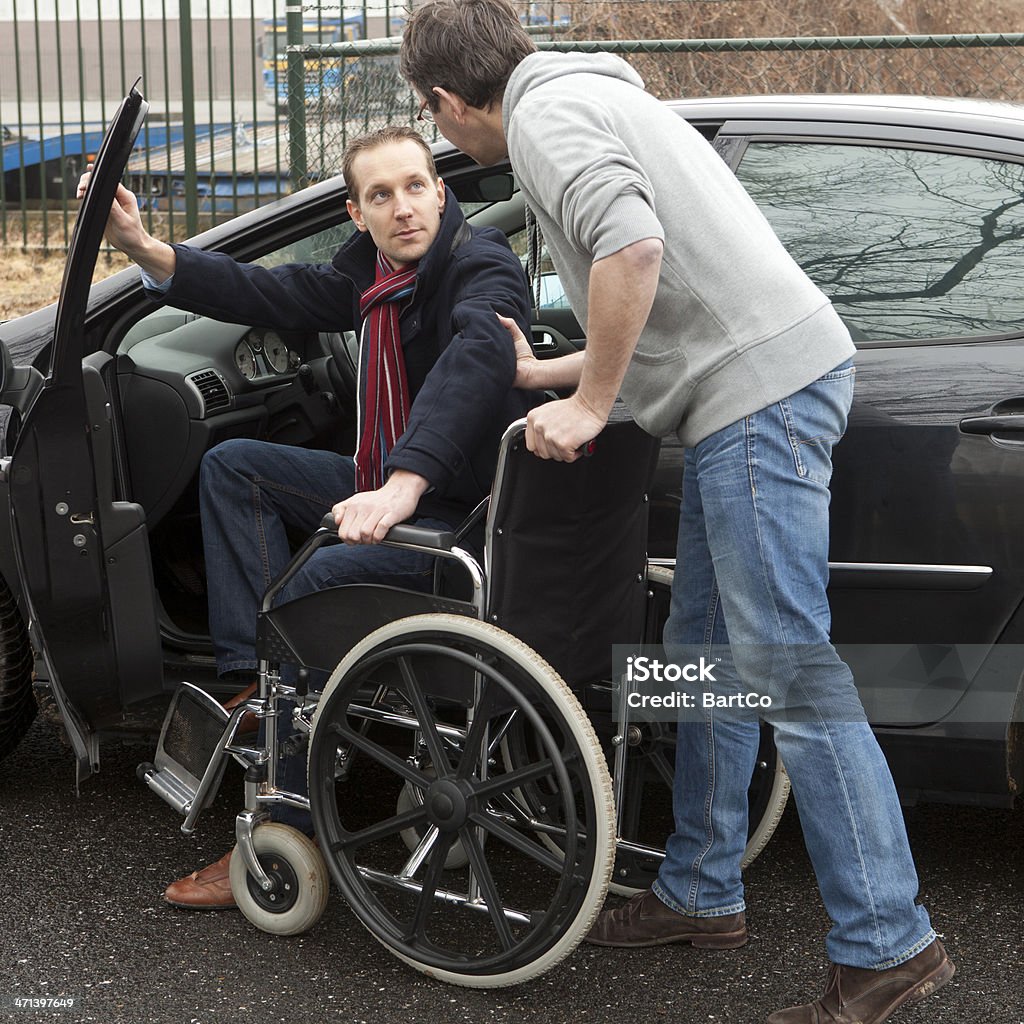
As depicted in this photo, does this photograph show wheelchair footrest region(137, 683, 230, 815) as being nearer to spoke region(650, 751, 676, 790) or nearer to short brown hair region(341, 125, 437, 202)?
spoke region(650, 751, 676, 790)

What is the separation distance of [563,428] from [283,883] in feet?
3.55

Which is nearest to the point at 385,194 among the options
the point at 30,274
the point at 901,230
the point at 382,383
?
the point at 382,383

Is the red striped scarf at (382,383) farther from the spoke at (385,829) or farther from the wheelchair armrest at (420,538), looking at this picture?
the spoke at (385,829)

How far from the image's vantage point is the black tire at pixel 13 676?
122 inches

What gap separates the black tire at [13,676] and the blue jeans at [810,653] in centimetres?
164

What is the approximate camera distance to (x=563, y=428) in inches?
87.7

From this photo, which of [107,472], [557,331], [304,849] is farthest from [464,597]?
[557,331]

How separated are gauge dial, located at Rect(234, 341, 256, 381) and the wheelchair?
961 millimetres

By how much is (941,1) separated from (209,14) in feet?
13.1

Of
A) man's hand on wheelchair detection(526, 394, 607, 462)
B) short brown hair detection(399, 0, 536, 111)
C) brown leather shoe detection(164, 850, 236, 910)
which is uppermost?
short brown hair detection(399, 0, 536, 111)

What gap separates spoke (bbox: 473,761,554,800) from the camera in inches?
90.9

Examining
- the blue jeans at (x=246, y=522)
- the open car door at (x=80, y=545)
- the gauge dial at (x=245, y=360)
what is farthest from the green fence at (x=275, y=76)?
the open car door at (x=80, y=545)

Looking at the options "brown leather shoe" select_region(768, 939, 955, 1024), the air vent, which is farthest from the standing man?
the air vent

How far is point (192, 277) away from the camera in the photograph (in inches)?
116
